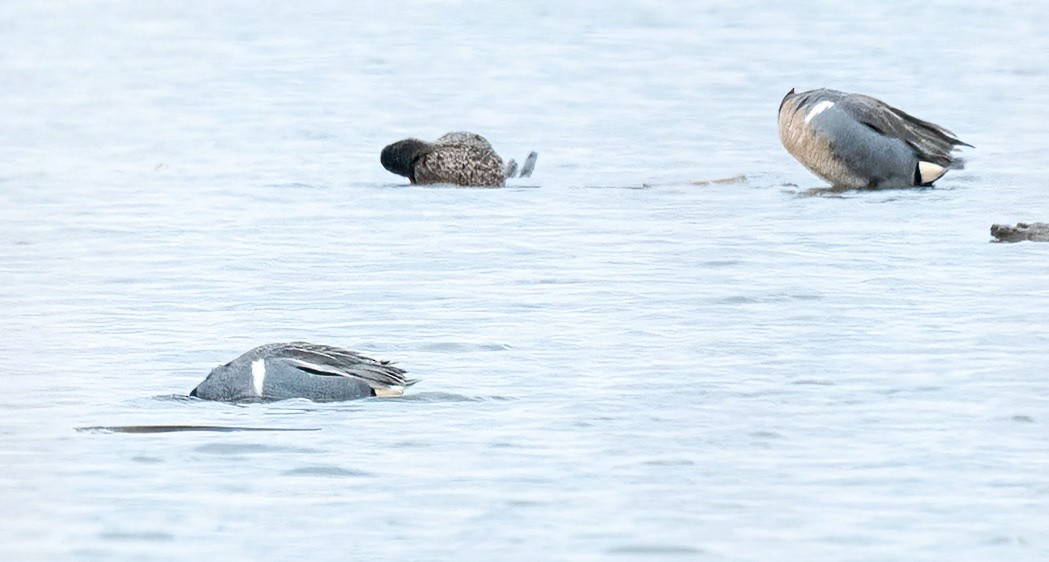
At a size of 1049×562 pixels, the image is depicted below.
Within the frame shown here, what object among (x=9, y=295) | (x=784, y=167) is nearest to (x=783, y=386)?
(x=9, y=295)

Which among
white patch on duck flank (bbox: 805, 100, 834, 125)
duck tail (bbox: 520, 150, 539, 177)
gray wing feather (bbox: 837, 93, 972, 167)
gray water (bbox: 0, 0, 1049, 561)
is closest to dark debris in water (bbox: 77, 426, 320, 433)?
gray water (bbox: 0, 0, 1049, 561)

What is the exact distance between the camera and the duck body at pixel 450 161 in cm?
1567

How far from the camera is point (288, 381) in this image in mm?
8828

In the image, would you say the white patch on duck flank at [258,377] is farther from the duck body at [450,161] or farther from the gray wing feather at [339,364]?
the duck body at [450,161]

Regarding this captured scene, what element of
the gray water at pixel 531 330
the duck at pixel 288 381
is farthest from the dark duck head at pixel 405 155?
the duck at pixel 288 381

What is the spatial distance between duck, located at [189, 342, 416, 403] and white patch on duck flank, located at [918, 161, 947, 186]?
6.84 m

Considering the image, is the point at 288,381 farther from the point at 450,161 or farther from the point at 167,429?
the point at 450,161

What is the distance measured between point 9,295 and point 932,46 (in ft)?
58.5

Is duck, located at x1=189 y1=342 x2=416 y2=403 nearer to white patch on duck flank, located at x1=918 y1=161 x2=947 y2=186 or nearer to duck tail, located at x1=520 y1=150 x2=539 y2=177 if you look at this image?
white patch on duck flank, located at x1=918 y1=161 x2=947 y2=186

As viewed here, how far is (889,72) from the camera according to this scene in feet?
79.5

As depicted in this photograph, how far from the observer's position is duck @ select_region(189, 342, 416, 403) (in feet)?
28.9

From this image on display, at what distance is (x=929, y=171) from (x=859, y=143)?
0.55 meters

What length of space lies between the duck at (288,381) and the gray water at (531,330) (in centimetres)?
9

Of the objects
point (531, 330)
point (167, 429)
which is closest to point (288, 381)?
point (167, 429)
